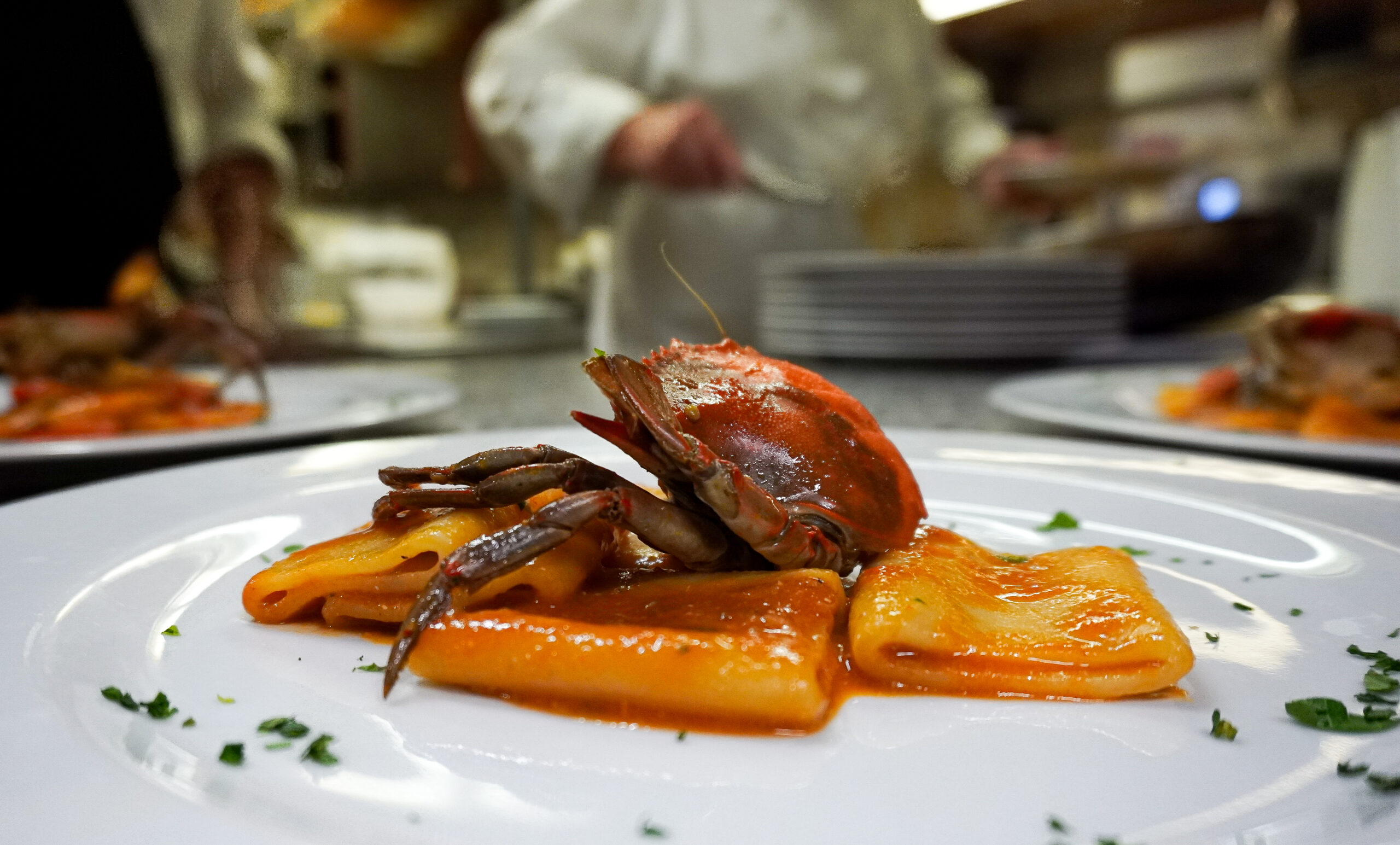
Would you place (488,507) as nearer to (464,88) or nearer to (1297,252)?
(1297,252)

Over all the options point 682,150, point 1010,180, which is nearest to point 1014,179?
point 1010,180

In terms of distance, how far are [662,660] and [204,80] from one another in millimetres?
4485

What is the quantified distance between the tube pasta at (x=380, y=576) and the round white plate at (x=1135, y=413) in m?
1.17

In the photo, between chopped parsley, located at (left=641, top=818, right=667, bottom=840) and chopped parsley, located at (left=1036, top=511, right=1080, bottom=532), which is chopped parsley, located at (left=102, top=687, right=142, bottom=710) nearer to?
chopped parsley, located at (left=641, top=818, right=667, bottom=840)

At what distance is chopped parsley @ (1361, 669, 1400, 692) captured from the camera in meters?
0.83

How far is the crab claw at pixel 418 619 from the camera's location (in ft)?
2.87

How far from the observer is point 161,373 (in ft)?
7.94

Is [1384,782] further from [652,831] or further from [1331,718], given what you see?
[652,831]

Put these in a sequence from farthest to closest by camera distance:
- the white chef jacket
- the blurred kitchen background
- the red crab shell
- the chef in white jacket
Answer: the white chef jacket, the chef in white jacket, the blurred kitchen background, the red crab shell

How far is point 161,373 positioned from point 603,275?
3.42 meters

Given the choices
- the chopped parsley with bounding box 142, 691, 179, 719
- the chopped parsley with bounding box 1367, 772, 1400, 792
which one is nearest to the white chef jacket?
the chopped parsley with bounding box 142, 691, 179, 719

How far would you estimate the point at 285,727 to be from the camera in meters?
0.78

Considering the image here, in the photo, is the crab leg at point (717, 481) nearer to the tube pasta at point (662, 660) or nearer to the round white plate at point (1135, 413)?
the tube pasta at point (662, 660)

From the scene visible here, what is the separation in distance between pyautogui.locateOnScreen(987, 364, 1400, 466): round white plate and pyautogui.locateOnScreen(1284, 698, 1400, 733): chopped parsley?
92 centimetres
